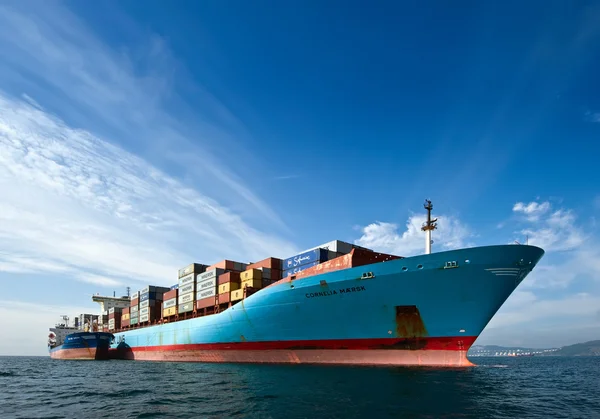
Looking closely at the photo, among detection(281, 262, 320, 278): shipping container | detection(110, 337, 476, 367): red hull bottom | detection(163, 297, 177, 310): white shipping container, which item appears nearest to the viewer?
detection(110, 337, 476, 367): red hull bottom

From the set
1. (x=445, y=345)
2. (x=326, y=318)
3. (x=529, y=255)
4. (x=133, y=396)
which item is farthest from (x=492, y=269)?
(x=133, y=396)

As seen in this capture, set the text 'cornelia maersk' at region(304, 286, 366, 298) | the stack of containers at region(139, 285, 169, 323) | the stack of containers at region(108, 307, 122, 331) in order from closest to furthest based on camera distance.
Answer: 1. the text 'cornelia maersk' at region(304, 286, 366, 298)
2. the stack of containers at region(139, 285, 169, 323)
3. the stack of containers at region(108, 307, 122, 331)

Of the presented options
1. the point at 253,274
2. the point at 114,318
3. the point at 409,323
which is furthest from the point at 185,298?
the point at 114,318

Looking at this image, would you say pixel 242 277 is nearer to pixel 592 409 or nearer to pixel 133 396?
pixel 133 396

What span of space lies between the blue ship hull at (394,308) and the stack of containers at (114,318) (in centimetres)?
4750

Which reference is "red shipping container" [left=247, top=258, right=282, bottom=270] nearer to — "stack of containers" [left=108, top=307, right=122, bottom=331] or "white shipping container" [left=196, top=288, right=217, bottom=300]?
"white shipping container" [left=196, top=288, right=217, bottom=300]

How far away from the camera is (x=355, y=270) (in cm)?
2555

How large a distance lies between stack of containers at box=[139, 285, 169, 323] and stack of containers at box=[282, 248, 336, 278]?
2795 centimetres

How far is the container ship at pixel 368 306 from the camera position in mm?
23219

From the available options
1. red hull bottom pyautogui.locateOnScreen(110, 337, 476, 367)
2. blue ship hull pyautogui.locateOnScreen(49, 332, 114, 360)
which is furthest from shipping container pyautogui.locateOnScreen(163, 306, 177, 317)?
blue ship hull pyautogui.locateOnScreen(49, 332, 114, 360)

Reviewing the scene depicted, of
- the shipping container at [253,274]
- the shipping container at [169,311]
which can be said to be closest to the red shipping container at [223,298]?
the shipping container at [253,274]

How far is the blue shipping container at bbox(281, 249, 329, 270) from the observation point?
31281 mm

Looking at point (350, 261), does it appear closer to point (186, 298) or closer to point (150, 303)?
point (186, 298)

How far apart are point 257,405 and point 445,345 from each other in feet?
46.2
